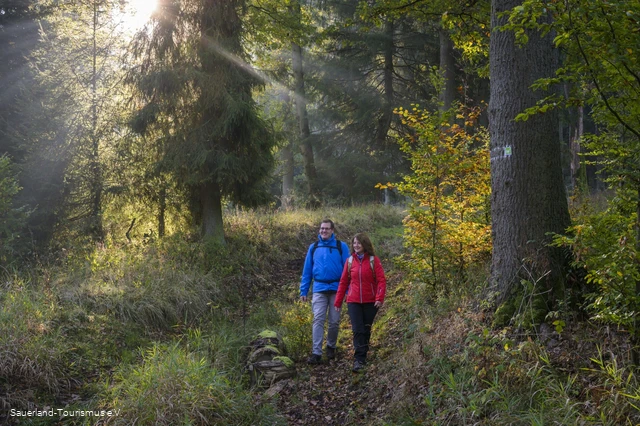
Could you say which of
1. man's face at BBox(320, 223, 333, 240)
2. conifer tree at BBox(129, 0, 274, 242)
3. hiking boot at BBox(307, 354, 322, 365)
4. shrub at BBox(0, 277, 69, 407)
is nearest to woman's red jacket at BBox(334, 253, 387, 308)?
man's face at BBox(320, 223, 333, 240)

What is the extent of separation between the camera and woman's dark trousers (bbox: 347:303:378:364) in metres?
6.51

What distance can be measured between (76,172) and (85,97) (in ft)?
7.32

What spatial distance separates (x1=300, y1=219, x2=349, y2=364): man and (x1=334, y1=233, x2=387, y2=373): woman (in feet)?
1.40

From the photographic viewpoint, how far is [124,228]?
13.0 metres

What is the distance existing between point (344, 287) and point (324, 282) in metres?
0.38

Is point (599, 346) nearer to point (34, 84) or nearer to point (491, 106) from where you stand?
point (491, 106)

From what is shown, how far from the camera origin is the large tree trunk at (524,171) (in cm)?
509

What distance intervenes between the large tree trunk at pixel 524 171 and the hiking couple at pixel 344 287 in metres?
1.84

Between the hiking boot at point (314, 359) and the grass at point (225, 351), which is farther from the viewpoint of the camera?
the hiking boot at point (314, 359)

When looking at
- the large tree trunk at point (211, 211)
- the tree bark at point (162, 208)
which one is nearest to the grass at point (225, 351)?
the large tree trunk at point (211, 211)

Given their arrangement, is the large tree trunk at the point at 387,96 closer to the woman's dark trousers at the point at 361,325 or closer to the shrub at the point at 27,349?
the woman's dark trousers at the point at 361,325

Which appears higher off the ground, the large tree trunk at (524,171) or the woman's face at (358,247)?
the large tree trunk at (524,171)

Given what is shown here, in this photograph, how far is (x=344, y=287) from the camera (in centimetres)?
698

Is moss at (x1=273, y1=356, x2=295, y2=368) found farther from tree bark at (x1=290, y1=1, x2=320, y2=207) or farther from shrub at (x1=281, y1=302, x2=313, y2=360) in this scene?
tree bark at (x1=290, y1=1, x2=320, y2=207)
